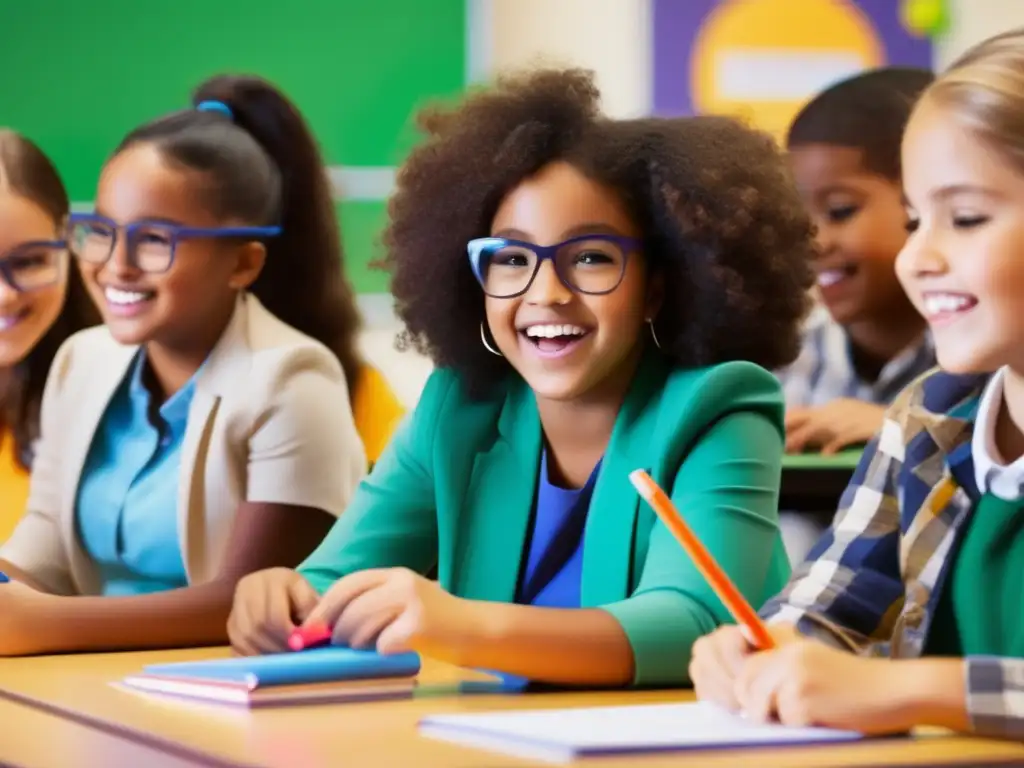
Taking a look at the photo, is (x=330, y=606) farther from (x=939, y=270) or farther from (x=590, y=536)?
(x=939, y=270)

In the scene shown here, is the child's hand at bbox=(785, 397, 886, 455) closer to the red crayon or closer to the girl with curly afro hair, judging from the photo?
the girl with curly afro hair

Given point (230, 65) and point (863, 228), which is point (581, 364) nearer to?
point (863, 228)

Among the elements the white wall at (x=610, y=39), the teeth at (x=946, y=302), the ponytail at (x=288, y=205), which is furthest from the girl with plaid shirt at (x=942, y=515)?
the white wall at (x=610, y=39)

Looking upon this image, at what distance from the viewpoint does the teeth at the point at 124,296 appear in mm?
2178

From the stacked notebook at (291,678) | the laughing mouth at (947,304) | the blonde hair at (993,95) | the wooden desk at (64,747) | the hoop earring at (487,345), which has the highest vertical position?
the blonde hair at (993,95)

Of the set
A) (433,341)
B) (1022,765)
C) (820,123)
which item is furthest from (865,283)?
(1022,765)

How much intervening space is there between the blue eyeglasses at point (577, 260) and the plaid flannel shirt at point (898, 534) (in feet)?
1.13

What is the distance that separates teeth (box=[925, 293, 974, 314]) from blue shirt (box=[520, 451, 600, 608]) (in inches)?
21.6

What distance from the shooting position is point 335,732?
4.02 feet

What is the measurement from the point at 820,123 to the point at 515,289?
1482 mm

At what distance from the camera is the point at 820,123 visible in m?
3.08

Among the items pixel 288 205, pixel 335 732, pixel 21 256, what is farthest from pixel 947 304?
pixel 21 256

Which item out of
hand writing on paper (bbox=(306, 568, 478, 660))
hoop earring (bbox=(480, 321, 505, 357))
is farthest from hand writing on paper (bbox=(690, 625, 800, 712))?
hoop earring (bbox=(480, 321, 505, 357))

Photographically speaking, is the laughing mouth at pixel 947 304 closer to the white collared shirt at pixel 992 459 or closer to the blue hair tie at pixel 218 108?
the white collared shirt at pixel 992 459
